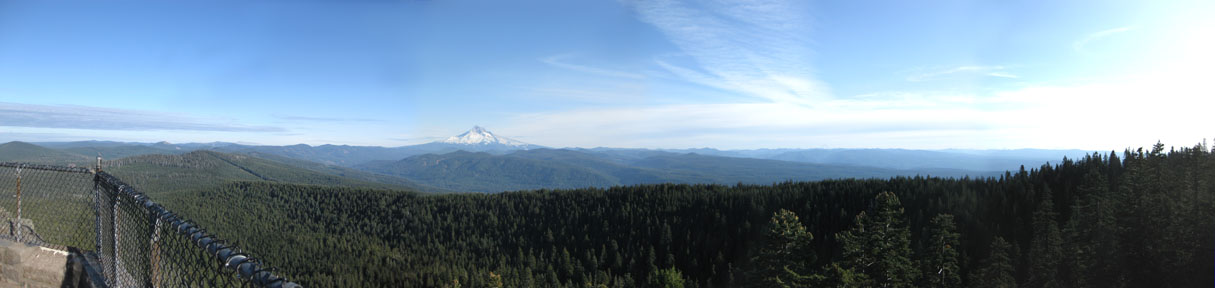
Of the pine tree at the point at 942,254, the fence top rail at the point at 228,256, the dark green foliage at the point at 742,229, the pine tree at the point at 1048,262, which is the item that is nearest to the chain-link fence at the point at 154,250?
the fence top rail at the point at 228,256

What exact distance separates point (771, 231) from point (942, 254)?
11.6 meters

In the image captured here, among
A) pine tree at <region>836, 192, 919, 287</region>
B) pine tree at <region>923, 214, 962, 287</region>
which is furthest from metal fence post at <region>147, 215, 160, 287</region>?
pine tree at <region>923, 214, 962, 287</region>

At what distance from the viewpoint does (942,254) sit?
2303cm

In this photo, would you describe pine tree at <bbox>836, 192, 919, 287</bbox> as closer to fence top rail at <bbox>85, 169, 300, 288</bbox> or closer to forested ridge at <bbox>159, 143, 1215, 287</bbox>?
forested ridge at <bbox>159, 143, 1215, 287</bbox>

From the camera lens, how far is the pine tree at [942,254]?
21750 millimetres

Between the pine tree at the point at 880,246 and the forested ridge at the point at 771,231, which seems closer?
the pine tree at the point at 880,246

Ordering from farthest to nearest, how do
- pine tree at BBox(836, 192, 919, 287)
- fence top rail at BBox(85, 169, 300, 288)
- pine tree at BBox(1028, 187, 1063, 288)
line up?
pine tree at BBox(1028, 187, 1063, 288), pine tree at BBox(836, 192, 919, 287), fence top rail at BBox(85, 169, 300, 288)

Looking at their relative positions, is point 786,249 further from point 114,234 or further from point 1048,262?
point 1048,262

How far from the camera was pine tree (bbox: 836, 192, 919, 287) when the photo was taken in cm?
1808

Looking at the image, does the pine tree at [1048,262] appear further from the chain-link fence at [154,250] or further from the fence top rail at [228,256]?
the chain-link fence at [154,250]

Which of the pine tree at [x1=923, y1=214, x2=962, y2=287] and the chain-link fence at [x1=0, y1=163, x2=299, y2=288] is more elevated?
the chain-link fence at [x1=0, y1=163, x2=299, y2=288]

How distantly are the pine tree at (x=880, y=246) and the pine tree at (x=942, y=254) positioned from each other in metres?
4.46

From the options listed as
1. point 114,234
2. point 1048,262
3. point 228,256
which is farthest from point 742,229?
point 228,256

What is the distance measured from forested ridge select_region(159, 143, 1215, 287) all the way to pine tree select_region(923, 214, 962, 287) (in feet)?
0.38
